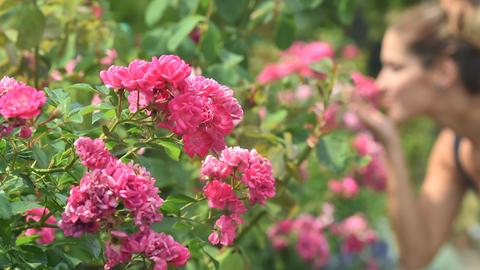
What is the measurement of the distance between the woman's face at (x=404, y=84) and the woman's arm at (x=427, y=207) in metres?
0.32

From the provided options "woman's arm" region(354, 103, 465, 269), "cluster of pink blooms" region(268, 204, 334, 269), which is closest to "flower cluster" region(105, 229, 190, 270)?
"cluster of pink blooms" region(268, 204, 334, 269)

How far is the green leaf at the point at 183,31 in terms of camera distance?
7.76 feet

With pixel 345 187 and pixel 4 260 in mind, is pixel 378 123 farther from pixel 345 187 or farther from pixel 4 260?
pixel 4 260

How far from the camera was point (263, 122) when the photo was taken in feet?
8.63

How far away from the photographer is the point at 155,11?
256 cm

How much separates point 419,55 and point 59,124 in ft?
8.87

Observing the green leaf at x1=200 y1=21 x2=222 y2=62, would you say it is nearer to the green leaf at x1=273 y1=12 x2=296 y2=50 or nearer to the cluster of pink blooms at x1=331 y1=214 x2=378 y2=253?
the green leaf at x1=273 y1=12 x2=296 y2=50

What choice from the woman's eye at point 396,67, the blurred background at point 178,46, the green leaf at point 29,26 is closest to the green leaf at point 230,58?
the blurred background at point 178,46

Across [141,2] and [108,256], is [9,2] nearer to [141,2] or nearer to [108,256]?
[108,256]

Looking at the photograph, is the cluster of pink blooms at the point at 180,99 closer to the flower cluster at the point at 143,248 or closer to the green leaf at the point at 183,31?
the flower cluster at the point at 143,248

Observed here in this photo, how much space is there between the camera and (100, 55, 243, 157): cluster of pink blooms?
139cm

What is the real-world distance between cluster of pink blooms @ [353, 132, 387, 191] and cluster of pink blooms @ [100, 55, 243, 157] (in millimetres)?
2989

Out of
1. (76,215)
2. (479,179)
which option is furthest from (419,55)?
(76,215)

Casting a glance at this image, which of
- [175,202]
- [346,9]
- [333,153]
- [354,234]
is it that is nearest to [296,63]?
[354,234]
